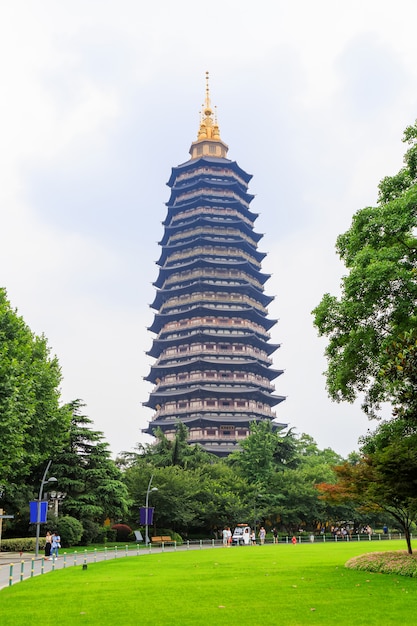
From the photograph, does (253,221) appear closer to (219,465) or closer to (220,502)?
(219,465)

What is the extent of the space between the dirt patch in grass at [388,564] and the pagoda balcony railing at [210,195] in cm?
7808

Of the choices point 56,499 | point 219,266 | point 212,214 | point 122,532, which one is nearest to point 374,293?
point 56,499

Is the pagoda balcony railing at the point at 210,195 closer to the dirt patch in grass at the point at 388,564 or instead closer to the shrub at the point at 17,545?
the shrub at the point at 17,545

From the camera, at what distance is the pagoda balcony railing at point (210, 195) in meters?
96.6

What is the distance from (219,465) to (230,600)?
4927 cm

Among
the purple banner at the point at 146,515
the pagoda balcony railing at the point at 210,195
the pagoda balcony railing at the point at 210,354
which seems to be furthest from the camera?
the pagoda balcony railing at the point at 210,195

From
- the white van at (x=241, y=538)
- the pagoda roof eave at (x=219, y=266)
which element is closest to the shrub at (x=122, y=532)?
the white van at (x=241, y=538)

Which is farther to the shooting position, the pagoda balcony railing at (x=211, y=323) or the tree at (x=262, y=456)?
the pagoda balcony railing at (x=211, y=323)

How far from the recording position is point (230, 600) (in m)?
14.3

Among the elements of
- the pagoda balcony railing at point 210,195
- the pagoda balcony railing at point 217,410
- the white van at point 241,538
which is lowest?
the white van at point 241,538

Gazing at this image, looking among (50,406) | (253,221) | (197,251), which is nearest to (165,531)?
(50,406)

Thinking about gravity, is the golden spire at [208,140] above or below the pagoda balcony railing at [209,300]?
above

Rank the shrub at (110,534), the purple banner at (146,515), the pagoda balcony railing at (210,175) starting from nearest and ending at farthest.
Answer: the purple banner at (146,515)
the shrub at (110,534)
the pagoda balcony railing at (210,175)

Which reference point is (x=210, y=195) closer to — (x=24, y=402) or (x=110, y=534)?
(x=110, y=534)
